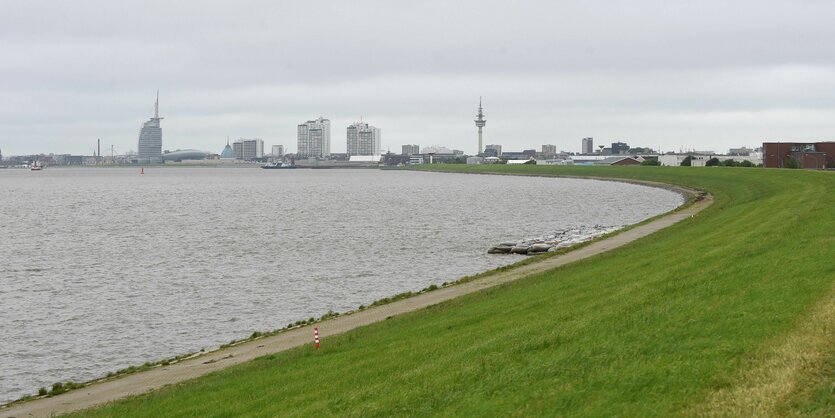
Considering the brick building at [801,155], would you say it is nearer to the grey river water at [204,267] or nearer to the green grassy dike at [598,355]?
the grey river water at [204,267]

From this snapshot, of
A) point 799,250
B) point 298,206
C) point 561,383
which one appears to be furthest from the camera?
point 298,206

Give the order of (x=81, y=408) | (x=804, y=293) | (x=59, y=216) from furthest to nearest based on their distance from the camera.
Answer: (x=59, y=216) → (x=81, y=408) → (x=804, y=293)

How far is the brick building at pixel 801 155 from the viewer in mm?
154500

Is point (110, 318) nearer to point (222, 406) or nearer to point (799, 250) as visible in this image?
point (222, 406)

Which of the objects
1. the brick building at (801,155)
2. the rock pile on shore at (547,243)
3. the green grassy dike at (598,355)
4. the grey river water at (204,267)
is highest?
the brick building at (801,155)

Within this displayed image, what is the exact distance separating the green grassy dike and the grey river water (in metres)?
8.93

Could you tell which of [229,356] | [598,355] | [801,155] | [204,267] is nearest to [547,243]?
[204,267]

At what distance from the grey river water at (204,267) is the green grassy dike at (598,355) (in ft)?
29.3

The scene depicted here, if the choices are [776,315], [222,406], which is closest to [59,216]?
[222,406]

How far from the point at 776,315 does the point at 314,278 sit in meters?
35.5

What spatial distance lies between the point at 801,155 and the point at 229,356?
143m

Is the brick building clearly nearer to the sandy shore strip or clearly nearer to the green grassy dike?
the sandy shore strip

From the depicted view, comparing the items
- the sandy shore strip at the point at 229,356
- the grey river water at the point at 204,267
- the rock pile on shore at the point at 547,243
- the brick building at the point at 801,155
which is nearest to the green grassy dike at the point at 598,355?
the sandy shore strip at the point at 229,356

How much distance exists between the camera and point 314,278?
2007 inches
